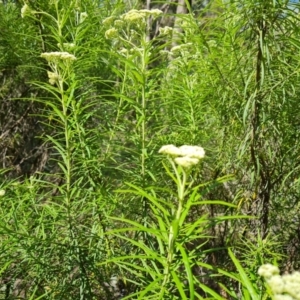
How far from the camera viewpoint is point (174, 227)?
42.9 inches

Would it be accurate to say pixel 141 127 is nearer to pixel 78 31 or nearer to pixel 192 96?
pixel 192 96

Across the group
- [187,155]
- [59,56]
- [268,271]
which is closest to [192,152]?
[187,155]

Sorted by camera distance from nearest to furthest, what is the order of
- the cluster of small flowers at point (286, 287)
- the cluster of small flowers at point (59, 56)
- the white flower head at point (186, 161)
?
the cluster of small flowers at point (286, 287) → the white flower head at point (186, 161) → the cluster of small flowers at point (59, 56)

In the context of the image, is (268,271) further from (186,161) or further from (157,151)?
(157,151)

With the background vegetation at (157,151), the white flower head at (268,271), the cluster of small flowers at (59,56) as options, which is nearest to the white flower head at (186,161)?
the white flower head at (268,271)

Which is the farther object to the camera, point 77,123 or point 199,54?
point 199,54

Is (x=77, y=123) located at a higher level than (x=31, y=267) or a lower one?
higher

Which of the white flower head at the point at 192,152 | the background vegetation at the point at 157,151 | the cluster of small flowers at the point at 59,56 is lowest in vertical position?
the background vegetation at the point at 157,151

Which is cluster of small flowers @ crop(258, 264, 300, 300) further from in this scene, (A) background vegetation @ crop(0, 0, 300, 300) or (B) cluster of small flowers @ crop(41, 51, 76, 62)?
(B) cluster of small flowers @ crop(41, 51, 76, 62)

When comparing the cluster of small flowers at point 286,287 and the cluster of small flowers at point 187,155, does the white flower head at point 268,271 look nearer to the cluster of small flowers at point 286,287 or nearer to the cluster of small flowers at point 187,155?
the cluster of small flowers at point 286,287

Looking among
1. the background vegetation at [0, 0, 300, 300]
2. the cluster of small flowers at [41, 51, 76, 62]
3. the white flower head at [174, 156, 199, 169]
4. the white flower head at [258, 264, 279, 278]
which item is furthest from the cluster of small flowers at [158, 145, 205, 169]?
the cluster of small flowers at [41, 51, 76, 62]

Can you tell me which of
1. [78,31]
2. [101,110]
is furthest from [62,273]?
[78,31]

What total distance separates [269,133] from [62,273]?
0.95 m

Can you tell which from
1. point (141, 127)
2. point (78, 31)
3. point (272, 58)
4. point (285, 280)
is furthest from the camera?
point (78, 31)
